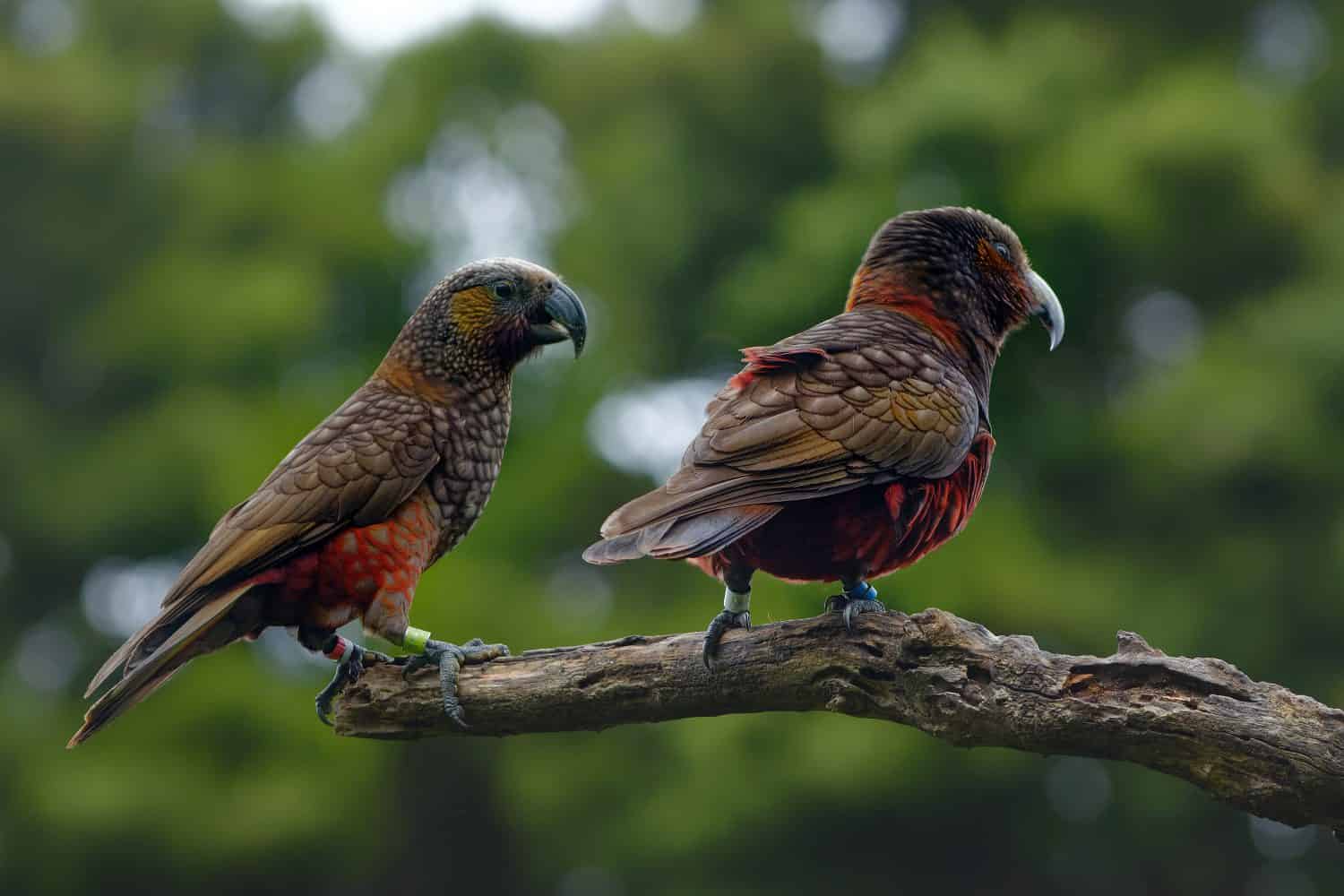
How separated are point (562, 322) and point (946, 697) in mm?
1735

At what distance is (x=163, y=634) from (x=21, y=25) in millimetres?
Answer: 12706

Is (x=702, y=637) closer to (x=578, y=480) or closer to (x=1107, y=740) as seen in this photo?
(x=1107, y=740)

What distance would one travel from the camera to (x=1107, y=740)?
3.51 meters

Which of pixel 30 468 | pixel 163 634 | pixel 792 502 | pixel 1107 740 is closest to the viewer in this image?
pixel 1107 740

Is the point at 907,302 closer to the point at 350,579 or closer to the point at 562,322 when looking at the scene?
the point at 562,322

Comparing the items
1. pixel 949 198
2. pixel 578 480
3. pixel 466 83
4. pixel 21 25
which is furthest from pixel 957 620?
pixel 21 25

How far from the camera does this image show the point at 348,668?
169 inches

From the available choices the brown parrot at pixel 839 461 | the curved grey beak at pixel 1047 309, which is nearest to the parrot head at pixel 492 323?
the brown parrot at pixel 839 461

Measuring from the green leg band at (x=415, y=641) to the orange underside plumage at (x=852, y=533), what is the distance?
32.3 inches

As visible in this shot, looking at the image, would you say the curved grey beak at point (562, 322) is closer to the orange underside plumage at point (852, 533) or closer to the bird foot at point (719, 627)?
the orange underside plumage at point (852, 533)

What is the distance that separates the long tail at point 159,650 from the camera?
12.7 ft

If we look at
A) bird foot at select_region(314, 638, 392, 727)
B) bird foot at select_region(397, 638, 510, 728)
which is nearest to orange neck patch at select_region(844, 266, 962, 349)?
bird foot at select_region(397, 638, 510, 728)

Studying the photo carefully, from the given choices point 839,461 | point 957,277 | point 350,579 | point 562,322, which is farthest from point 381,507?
point 957,277

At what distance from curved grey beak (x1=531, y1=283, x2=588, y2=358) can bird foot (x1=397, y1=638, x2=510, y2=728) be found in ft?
3.20
